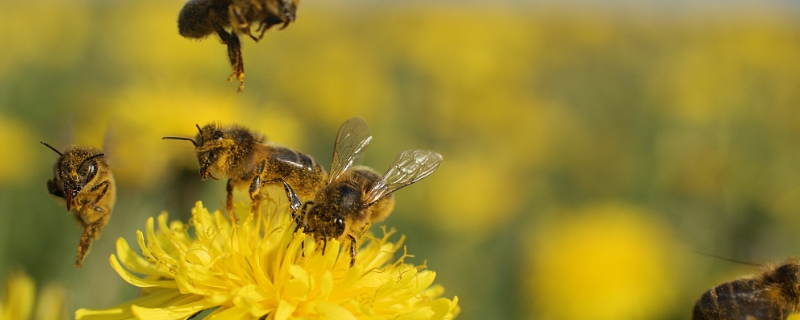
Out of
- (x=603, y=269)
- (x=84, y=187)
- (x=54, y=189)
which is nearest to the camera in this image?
(x=84, y=187)

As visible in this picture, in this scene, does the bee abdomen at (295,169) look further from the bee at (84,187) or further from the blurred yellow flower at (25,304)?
the blurred yellow flower at (25,304)

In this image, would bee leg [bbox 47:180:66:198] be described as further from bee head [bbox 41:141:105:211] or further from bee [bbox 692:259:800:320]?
bee [bbox 692:259:800:320]

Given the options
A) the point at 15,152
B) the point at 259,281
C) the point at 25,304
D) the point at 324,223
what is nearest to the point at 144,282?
the point at 259,281

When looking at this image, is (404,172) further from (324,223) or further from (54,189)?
(54,189)

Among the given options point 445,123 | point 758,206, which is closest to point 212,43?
point 445,123

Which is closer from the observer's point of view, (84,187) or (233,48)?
(233,48)

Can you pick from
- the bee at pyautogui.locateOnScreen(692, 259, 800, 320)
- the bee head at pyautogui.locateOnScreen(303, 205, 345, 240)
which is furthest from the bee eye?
the bee at pyautogui.locateOnScreen(692, 259, 800, 320)
